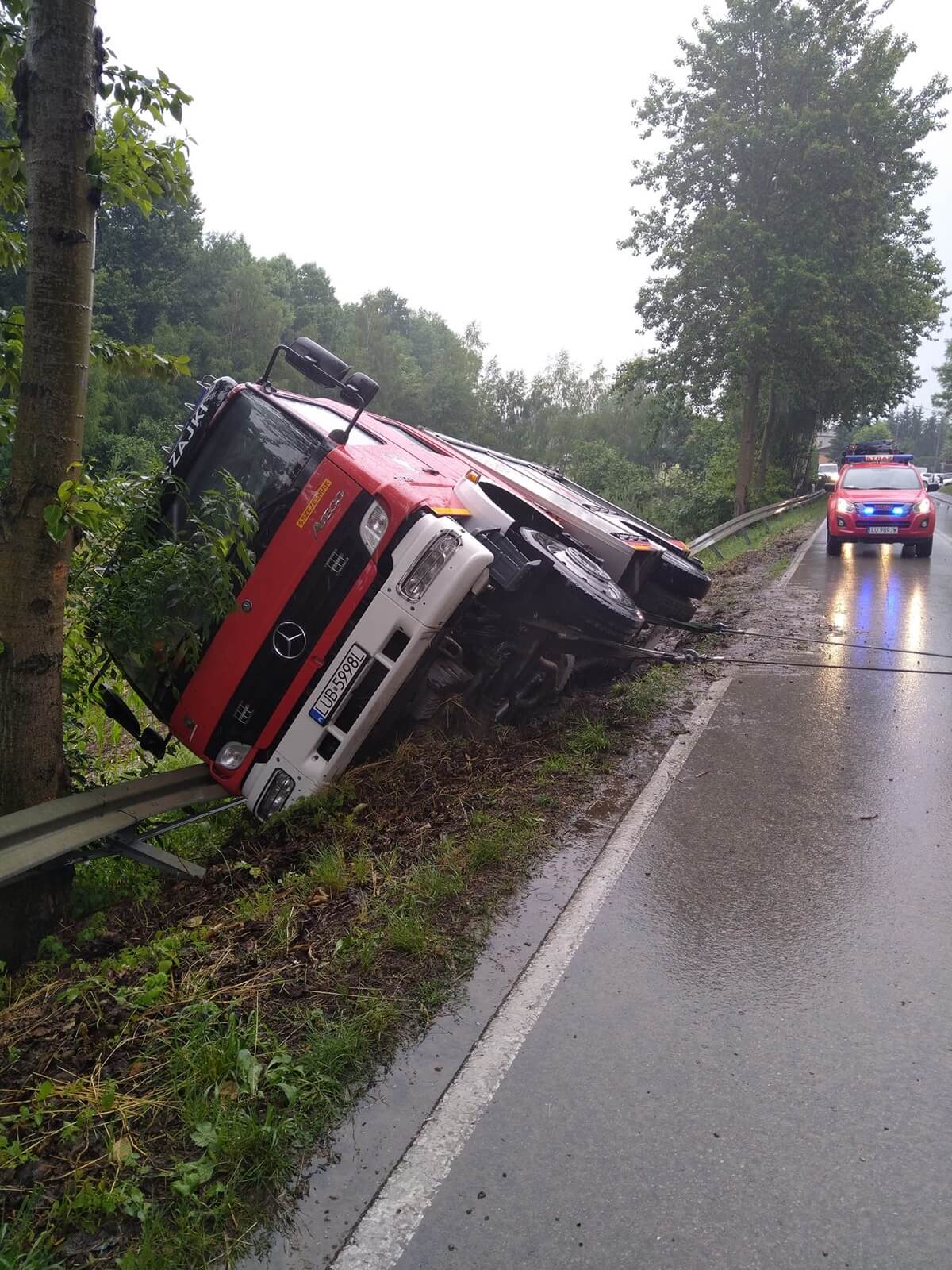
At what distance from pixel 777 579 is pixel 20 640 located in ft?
36.5

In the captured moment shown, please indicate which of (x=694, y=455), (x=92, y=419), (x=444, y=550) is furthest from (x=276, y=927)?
(x=694, y=455)

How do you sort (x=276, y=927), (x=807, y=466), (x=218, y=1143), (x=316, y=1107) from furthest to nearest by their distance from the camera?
(x=807, y=466), (x=276, y=927), (x=316, y=1107), (x=218, y=1143)

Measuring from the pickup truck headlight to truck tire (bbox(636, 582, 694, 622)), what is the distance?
3930 millimetres

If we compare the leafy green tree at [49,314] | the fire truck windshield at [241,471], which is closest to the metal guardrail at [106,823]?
the leafy green tree at [49,314]

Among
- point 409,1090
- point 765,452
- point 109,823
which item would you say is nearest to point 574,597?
point 109,823

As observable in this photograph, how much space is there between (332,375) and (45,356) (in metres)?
1.84

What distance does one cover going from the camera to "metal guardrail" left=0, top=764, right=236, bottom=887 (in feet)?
12.9

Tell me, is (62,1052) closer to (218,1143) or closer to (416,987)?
(218,1143)

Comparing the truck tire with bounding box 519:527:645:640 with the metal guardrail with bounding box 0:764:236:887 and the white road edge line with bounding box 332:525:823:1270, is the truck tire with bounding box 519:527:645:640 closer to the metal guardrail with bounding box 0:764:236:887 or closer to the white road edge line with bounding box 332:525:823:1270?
the white road edge line with bounding box 332:525:823:1270

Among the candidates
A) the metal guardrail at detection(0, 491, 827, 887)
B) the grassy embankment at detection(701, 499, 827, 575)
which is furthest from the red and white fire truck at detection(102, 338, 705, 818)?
the grassy embankment at detection(701, 499, 827, 575)

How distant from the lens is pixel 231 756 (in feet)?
17.7

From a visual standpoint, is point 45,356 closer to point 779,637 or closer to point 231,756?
point 231,756

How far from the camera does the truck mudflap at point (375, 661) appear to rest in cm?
500

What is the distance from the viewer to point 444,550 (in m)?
5.02
